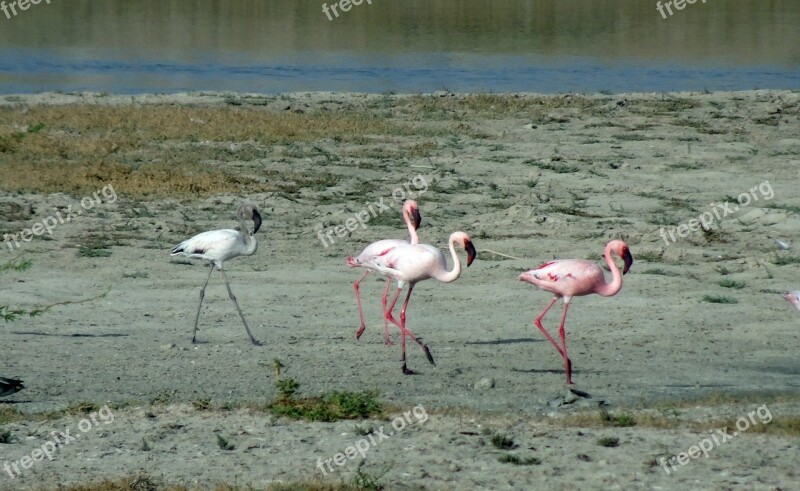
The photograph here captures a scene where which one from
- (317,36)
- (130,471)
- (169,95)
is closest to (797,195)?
(130,471)

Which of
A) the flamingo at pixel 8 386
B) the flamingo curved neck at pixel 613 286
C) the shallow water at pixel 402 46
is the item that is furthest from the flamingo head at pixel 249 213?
the shallow water at pixel 402 46

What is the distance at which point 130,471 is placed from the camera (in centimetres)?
709

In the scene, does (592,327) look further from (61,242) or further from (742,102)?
(742,102)

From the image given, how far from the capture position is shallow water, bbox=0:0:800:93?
29641mm

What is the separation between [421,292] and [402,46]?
25824 millimetres

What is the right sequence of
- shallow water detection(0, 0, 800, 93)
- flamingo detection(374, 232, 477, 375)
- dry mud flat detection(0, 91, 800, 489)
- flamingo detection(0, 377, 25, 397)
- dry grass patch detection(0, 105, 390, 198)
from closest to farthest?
dry mud flat detection(0, 91, 800, 489), flamingo detection(0, 377, 25, 397), flamingo detection(374, 232, 477, 375), dry grass patch detection(0, 105, 390, 198), shallow water detection(0, 0, 800, 93)

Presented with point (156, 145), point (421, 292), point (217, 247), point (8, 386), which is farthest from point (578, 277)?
point (156, 145)

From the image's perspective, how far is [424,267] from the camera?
10031mm

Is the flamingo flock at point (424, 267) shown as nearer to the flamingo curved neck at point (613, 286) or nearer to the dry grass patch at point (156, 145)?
the flamingo curved neck at point (613, 286)

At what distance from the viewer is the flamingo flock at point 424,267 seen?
31.6 feet

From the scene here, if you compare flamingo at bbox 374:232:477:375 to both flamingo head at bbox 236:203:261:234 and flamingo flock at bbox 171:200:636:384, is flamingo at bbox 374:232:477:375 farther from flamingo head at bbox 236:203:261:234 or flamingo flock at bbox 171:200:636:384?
flamingo head at bbox 236:203:261:234

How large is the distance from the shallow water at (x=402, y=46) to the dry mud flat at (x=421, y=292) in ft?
25.4

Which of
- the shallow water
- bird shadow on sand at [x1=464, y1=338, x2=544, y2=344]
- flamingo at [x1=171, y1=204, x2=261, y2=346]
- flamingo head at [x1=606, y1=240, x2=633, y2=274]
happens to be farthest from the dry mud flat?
the shallow water

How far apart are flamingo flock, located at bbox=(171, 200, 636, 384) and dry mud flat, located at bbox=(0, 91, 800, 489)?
0.93ft
